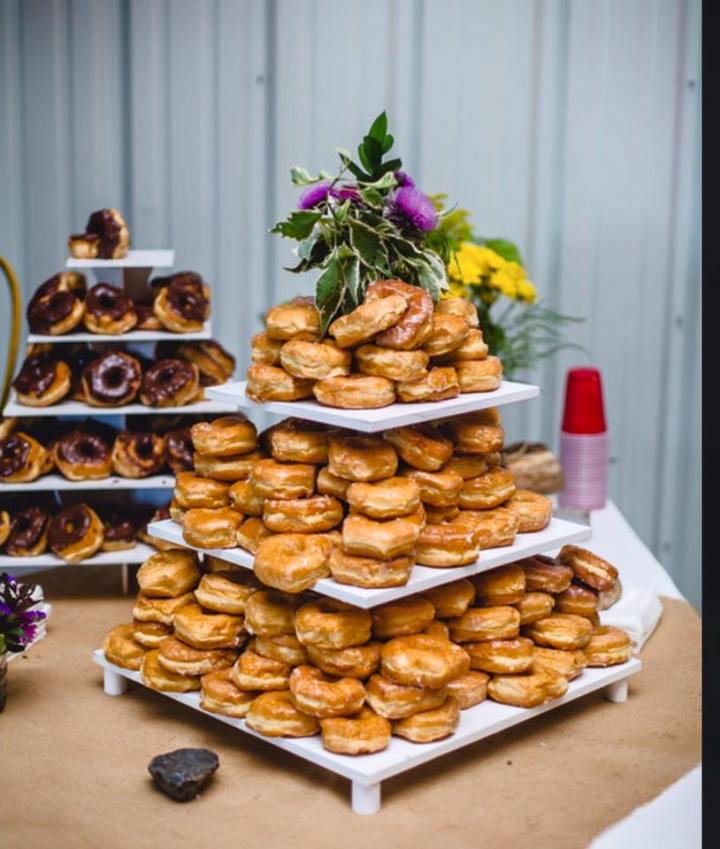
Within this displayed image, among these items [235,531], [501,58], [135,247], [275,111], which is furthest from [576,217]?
[235,531]

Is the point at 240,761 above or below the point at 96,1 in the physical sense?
below

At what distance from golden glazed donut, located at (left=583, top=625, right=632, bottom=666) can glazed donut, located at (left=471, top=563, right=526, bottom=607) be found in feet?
0.69

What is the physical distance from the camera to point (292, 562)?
2.24 metres

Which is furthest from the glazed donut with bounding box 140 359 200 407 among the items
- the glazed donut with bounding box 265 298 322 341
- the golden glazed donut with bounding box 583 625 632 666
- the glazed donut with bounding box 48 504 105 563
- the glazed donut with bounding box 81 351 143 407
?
the golden glazed donut with bounding box 583 625 632 666

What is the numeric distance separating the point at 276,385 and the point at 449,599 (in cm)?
49

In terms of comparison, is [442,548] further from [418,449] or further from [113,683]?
[113,683]

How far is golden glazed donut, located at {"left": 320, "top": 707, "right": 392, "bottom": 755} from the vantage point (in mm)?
2191

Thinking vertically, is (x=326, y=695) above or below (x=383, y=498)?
below

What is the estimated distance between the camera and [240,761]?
2381 millimetres

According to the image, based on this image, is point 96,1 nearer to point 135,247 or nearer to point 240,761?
point 135,247

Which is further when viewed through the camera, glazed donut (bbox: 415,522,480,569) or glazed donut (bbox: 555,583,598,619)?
glazed donut (bbox: 555,583,598,619)

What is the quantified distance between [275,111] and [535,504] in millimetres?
1895

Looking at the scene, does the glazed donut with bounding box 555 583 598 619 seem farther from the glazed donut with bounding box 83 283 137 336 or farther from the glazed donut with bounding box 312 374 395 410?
the glazed donut with bounding box 83 283 137 336

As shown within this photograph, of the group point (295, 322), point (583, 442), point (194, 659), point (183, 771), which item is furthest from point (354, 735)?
point (583, 442)
